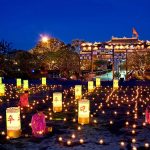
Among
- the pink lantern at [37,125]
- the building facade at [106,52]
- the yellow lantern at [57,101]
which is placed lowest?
the pink lantern at [37,125]

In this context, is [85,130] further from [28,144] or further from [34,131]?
[28,144]

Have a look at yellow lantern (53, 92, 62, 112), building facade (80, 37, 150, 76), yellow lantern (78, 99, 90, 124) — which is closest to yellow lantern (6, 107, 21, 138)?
yellow lantern (78, 99, 90, 124)

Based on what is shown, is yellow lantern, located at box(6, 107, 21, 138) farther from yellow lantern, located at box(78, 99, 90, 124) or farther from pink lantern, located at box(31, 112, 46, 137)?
yellow lantern, located at box(78, 99, 90, 124)

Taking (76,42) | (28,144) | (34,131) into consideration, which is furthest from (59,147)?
(76,42)

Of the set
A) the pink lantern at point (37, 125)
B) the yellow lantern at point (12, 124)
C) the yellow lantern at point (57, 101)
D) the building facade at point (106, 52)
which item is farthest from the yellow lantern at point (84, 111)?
the building facade at point (106, 52)

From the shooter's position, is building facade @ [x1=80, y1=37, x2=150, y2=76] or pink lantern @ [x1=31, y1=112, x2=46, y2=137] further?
building facade @ [x1=80, y1=37, x2=150, y2=76]

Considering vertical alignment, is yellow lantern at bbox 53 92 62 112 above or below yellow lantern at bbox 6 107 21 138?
above

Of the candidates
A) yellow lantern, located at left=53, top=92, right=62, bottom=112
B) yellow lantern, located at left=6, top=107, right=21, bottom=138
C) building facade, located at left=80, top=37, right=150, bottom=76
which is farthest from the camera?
building facade, located at left=80, top=37, right=150, bottom=76

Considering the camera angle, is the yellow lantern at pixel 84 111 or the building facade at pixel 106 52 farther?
the building facade at pixel 106 52

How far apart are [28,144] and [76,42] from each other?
49.1 meters

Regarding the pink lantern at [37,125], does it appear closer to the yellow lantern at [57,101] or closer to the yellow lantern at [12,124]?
the yellow lantern at [12,124]

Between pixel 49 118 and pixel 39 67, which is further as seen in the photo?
pixel 39 67

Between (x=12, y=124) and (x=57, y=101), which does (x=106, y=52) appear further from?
(x=12, y=124)

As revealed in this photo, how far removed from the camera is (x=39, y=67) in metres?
49.5
